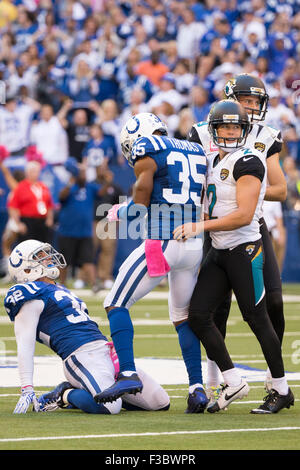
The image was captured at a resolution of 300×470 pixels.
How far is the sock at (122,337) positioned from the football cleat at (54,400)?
425mm

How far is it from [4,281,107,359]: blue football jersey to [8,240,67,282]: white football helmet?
0.11m

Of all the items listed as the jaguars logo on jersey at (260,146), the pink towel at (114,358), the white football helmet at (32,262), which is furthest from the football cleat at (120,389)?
the jaguars logo on jersey at (260,146)

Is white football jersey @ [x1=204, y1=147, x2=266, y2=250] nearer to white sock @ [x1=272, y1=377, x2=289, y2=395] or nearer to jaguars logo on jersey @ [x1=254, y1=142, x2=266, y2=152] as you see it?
jaguars logo on jersey @ [x1=254, y1=142, x2=266, y2=152]

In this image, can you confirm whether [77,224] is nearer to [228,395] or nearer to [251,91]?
[251,91]

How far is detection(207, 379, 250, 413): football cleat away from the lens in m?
5.75

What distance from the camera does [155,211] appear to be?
19.1 ft

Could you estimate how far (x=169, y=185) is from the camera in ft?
18.9

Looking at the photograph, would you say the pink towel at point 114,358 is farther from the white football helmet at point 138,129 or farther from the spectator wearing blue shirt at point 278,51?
the spectator wearing blue shirt at point 278,51
